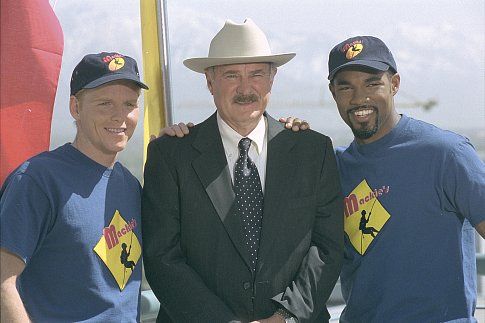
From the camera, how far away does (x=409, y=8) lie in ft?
23.5

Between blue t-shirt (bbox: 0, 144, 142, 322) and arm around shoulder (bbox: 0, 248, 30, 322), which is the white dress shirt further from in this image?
arm around shoulder (bbox: 0, 248, 30, 322)

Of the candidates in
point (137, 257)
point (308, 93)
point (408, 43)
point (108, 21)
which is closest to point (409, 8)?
point (408, 43)

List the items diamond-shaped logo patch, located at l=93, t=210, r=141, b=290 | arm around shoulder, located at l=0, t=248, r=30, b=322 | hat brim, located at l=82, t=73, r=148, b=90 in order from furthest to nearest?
hat brim, located at l=82, t=73, r=148, b=90
diamond-shaped logo patch, located at l=93, t=210, r=141, b=290
arm around shoulder, located at l=0, t=248, r=30, b=322

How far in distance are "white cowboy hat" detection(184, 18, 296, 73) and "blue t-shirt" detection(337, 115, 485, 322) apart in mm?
A: 600

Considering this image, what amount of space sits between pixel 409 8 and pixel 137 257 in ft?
16.1

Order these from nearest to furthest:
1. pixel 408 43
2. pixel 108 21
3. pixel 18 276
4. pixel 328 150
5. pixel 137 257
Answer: pixel 18 276 < pixel 137 257 < pixel 328 150 < pixel 108 21 < pixel 408 43

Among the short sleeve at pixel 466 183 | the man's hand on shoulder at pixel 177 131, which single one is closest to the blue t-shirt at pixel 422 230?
the short sleeve at pixel 466 183

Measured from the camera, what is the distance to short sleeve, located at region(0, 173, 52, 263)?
2.60 m

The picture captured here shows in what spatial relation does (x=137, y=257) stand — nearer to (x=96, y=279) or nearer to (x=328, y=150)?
(x=96, y=279)

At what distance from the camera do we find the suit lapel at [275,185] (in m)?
2.98

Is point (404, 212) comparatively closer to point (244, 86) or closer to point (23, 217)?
point (244, 86)

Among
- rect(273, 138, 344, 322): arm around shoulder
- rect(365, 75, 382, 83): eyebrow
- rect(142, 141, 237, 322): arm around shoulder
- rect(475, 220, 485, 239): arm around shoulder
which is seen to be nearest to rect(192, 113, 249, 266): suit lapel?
rect(142, 141, 237, 322): arm around shoulder

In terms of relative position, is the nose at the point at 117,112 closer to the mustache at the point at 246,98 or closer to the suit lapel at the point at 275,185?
the mustache at the point at 246,98

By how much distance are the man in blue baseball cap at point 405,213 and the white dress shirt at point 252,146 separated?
356mm
